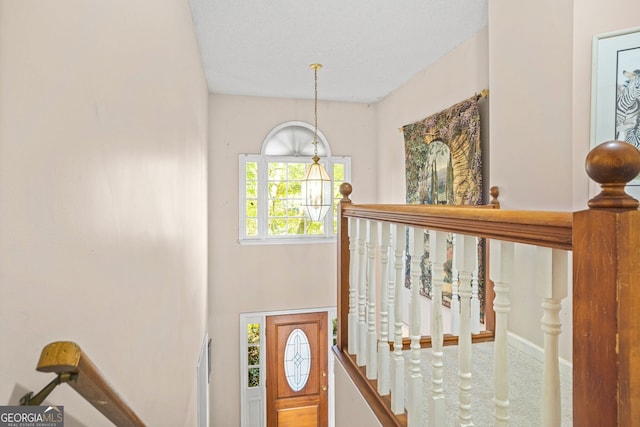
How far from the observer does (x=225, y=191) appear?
173 inches

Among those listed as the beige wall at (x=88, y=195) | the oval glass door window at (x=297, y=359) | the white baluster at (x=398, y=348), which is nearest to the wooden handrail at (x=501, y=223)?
the white baluster at (x=398, y=348)

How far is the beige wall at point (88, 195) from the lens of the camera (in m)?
0.59

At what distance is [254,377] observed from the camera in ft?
14.7

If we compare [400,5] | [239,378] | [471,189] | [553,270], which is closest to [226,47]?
[400,5]

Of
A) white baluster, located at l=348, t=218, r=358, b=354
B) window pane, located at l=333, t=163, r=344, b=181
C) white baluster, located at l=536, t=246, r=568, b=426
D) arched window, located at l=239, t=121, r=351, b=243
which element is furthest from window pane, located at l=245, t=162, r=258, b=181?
white baluster, located at l=536, t=246, r=568, b=426

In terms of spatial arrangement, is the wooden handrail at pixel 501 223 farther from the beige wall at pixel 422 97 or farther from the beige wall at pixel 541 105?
the beige wall at pixel 422 97

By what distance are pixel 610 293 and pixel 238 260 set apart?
13.7ft

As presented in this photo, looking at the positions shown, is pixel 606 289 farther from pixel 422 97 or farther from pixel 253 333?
pixel 253 333

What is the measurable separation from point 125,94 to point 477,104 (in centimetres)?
243

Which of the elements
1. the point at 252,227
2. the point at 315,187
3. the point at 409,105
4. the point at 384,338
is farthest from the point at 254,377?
the point at 409,105

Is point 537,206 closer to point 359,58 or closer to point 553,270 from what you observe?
point 553,270

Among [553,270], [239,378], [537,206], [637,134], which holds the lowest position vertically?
[239,378]

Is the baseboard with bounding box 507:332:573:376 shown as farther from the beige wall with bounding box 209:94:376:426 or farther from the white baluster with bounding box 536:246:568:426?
the beige wall with bounding box 209:94:376:426

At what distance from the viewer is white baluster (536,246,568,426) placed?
0.68m
